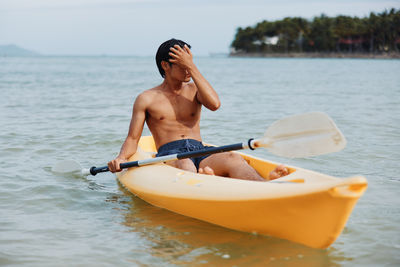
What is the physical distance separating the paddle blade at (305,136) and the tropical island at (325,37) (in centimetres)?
8529

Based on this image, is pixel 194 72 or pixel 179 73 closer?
pixel 194 72

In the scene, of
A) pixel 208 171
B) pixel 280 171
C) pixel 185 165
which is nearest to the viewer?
pixel 280 171

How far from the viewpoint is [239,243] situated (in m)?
3.51

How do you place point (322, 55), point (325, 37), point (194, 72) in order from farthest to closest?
point (322, 55), point (325, 37), point (194, 72)

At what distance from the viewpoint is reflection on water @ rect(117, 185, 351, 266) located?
3.28 m

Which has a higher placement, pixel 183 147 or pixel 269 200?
pixel 183 147

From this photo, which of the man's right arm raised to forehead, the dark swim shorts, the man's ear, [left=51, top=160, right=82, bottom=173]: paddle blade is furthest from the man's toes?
[left=51, top=160, right=82, bottom=173]: paddle blade

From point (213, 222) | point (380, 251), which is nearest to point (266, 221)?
point (213, 222)

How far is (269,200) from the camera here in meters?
3.10

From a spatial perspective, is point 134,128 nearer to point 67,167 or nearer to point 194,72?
point 194,72

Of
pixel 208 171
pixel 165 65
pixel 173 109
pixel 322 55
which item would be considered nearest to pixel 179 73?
pixel 165 65

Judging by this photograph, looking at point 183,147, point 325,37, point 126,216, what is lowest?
point 126,216

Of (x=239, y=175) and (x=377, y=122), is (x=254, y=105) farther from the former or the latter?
(x=239, y=175)

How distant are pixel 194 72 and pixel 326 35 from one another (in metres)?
93.6
